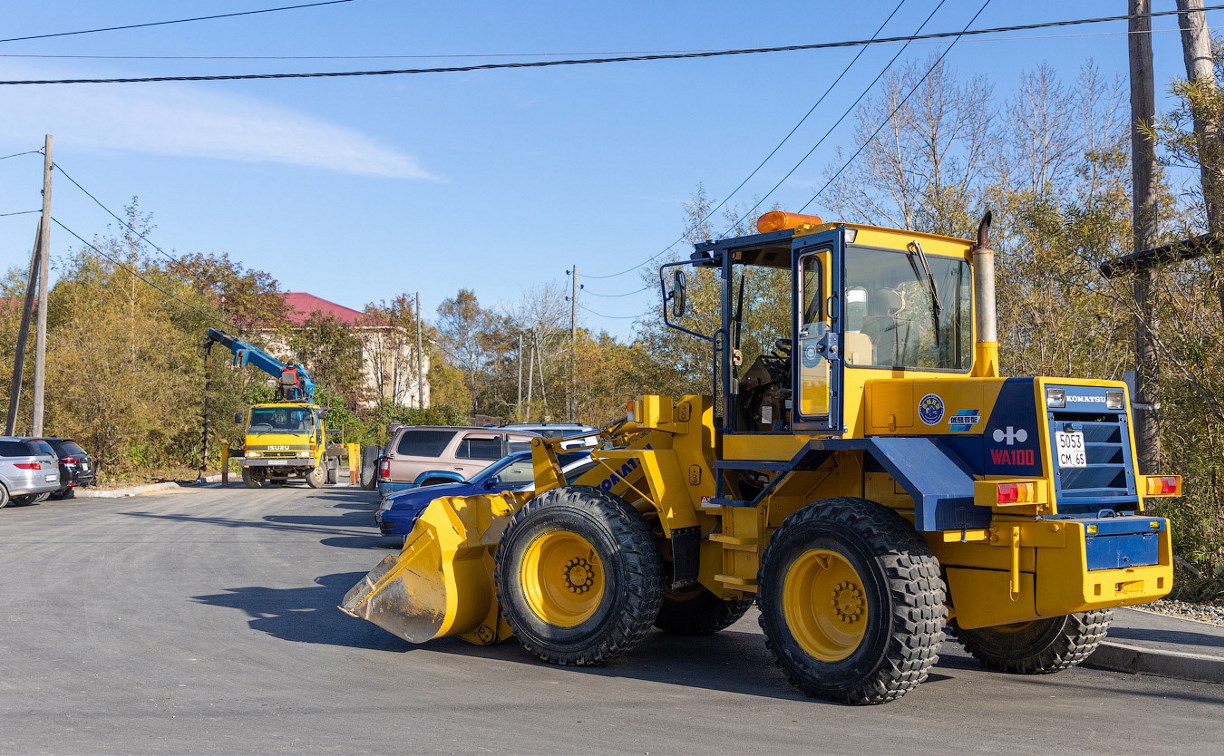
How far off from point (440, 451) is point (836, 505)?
12.6 meters

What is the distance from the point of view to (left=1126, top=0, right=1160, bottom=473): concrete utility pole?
11264 mm

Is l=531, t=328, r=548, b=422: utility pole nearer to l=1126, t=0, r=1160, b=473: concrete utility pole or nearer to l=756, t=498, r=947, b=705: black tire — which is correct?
l=1126, t=0, r=1160, b=473: concrete utility pole

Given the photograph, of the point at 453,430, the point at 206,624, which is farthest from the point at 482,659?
the point at 453,430

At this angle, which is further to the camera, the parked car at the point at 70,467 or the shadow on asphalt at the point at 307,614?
the parked car at the point at 70,467

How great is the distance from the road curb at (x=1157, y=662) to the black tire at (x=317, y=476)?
1094 inches

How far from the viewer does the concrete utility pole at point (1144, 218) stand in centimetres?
1126

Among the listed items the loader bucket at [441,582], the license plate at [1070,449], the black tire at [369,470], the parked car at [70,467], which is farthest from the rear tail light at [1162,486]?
the parked car at [70,467]

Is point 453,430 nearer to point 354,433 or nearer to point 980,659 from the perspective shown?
point 980,659

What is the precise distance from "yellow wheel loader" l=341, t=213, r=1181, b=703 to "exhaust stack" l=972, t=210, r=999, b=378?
0.02 m

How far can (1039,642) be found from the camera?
7.62 meters

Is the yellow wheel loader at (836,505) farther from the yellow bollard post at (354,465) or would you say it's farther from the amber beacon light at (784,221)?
the yellow bollard post at (354,465)

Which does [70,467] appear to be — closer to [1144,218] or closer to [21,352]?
[21,352]

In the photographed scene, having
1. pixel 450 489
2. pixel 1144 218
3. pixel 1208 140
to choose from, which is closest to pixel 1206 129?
pixel 1208 140

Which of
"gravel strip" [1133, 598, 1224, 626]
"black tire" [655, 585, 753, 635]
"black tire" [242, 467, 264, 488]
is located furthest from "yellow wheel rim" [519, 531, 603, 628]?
"black tire" [242, 467, 264, 488]
